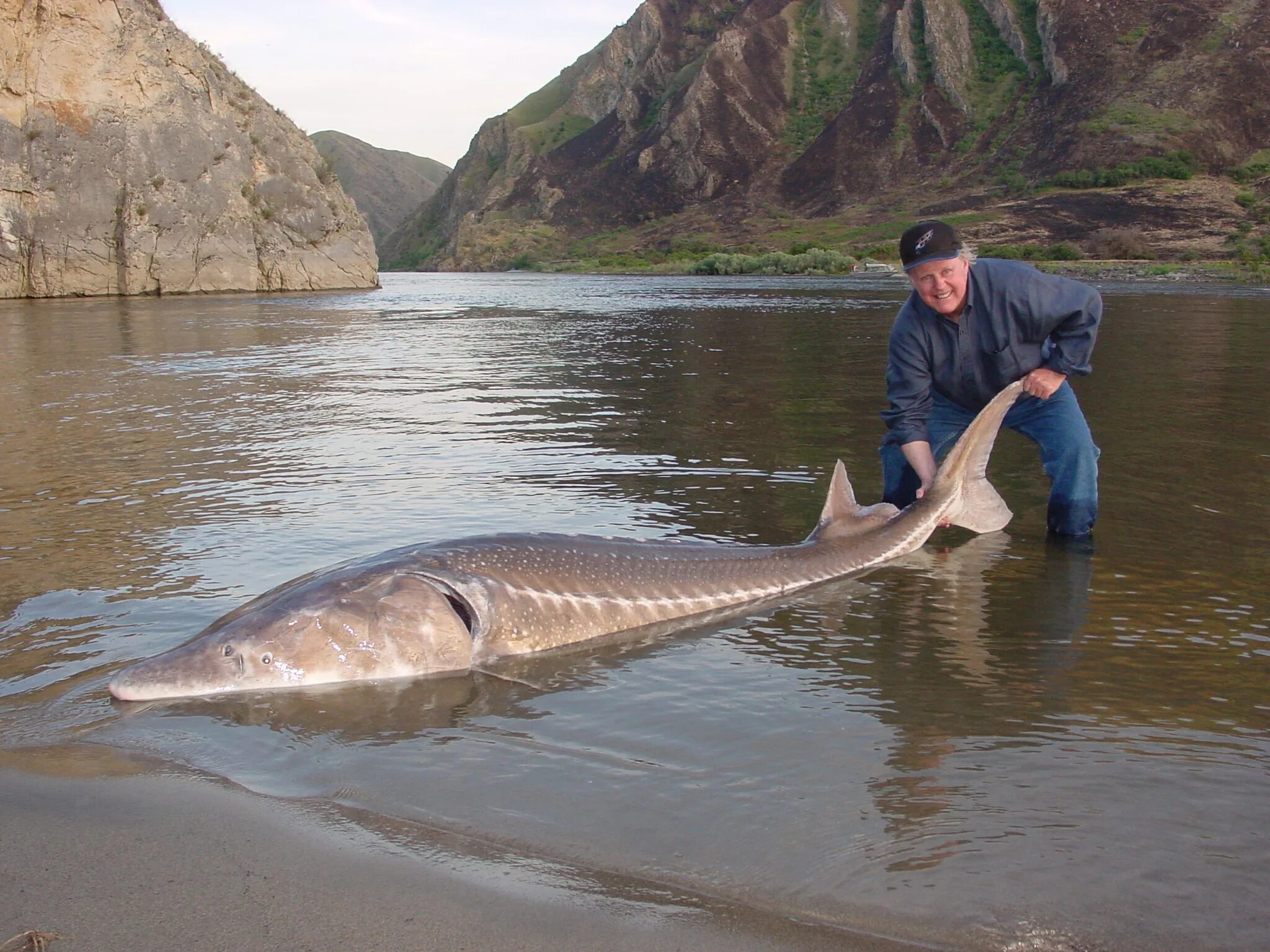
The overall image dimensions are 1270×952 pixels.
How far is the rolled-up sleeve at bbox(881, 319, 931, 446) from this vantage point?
253 inches

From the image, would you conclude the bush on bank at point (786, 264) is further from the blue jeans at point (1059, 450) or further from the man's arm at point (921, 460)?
the man's arm at point (921, 460)

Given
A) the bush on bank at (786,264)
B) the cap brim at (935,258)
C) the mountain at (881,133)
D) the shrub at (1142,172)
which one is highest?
the mountain at (881,133)

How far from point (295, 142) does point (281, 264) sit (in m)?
10.4

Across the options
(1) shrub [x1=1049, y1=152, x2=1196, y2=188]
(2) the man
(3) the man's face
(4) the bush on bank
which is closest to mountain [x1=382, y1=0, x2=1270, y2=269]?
(1) shrub [x1=1049, y1=152, x2=1196, y2=188]

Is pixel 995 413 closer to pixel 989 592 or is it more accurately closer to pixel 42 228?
pixel 989 592

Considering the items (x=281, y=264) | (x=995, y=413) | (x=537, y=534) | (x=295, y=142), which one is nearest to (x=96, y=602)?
(x=537, y=534)

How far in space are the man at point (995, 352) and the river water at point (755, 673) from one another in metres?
0.51

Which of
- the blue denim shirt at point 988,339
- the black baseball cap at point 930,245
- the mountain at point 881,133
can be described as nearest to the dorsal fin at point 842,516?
the blue denim shirt at point 988,339

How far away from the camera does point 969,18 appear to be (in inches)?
5064

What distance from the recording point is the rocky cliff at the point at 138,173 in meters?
41.0

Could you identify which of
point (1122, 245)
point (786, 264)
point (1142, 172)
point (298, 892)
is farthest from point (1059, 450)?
point (1142, 172)

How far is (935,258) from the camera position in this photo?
5.95 meters

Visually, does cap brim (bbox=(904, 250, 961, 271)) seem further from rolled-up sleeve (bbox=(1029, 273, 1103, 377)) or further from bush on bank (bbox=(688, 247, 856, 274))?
bush on bank (bbox=(688, 247, 856, 274))

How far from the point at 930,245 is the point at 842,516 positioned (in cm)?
155
